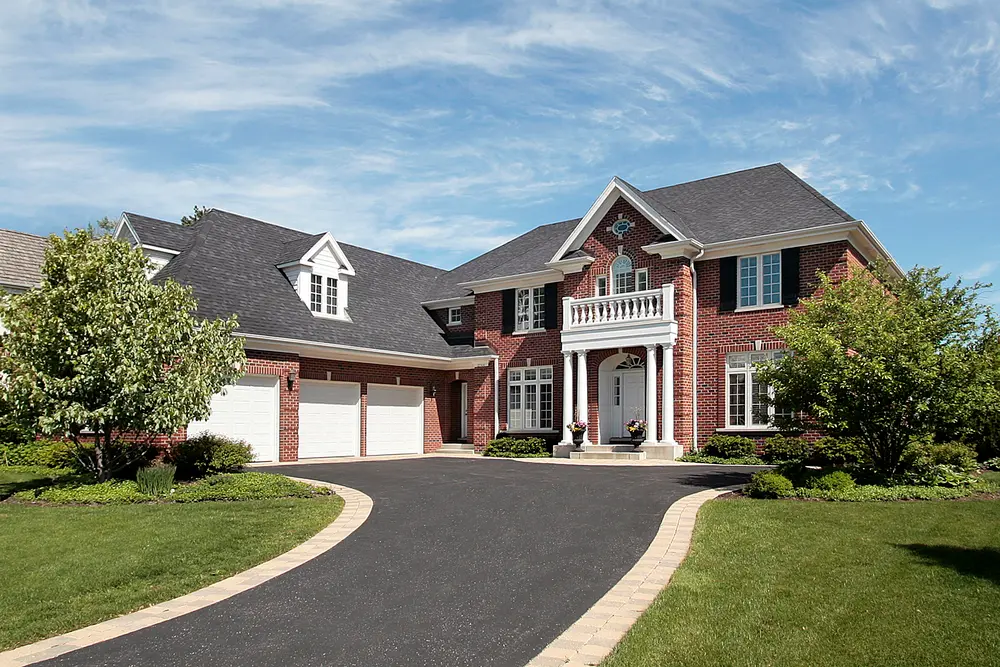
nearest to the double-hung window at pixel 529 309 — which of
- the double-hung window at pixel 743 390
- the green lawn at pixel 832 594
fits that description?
the double-hung window at pixel 743 390

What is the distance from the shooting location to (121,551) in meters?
9.44

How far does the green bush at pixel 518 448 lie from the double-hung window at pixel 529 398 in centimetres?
107

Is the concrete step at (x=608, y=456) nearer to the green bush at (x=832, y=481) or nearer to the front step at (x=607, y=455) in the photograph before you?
the front step at (x=607, y=455)

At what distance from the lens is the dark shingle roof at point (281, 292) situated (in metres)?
21.7

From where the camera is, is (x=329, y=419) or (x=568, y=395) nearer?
(x=329, y=419)

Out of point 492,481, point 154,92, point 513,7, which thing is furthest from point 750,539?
point 154,92

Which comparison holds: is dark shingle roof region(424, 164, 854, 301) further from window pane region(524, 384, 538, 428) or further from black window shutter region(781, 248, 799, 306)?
window pane region(524, 384, 538, 428)

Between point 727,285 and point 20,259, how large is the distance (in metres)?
22.3

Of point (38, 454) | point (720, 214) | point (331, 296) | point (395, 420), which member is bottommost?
point (38, 454)

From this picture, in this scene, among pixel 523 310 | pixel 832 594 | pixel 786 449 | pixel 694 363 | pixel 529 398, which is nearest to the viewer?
pixel 832 594

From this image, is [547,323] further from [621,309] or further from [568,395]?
[621,309]

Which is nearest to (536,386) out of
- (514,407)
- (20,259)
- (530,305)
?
(514,407)

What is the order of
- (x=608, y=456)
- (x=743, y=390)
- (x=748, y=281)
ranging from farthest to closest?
1. (x=608, y=456)
2. (x=748, y=281)
3. (x=743, y=390)

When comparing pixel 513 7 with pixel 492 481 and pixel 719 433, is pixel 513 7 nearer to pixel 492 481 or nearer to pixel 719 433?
pixel 492 481
